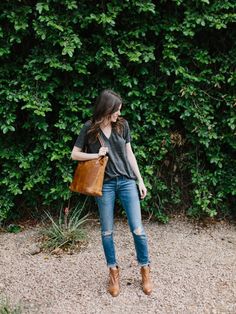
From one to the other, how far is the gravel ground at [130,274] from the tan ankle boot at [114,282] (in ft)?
0.22

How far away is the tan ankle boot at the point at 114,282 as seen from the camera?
3562 millimetres

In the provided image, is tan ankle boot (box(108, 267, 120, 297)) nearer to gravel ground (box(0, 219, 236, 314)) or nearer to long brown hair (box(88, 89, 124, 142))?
gravel ground (box(0, 219, 236, 314))

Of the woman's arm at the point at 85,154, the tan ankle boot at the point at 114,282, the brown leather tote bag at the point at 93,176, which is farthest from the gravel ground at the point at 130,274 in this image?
the woman's arm at the point at 85,154

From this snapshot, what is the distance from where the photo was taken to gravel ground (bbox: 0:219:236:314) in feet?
11.4

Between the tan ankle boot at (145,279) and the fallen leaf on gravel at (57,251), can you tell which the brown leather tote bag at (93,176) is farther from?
the fallen leaf on gravel at (57,251)

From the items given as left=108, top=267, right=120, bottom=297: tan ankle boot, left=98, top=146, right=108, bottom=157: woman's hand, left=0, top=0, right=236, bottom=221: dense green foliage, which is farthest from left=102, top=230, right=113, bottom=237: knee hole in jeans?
left=0, top=0, right=236, bottom=221: dense green foliage

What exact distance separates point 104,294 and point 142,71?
2.43 metres

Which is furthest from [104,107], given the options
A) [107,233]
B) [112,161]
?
[107,233]

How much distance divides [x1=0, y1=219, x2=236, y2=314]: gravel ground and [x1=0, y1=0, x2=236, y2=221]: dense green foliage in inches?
14.6

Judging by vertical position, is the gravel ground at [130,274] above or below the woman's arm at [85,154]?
below

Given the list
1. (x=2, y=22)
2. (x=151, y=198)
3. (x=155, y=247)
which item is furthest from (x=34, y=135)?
(x=155, y=247)

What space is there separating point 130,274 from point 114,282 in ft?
1.13

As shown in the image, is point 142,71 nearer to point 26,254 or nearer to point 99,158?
point 99,158

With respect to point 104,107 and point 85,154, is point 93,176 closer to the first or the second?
point 85,154
